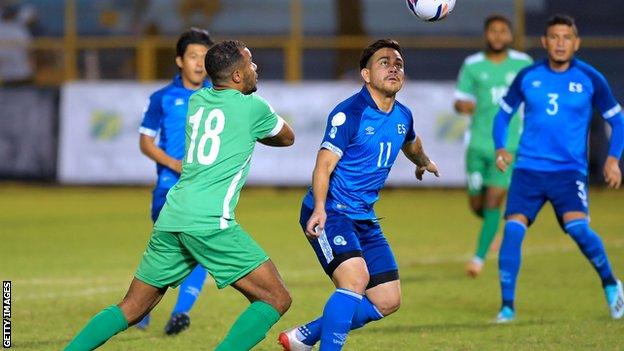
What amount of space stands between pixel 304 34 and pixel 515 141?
14.4m

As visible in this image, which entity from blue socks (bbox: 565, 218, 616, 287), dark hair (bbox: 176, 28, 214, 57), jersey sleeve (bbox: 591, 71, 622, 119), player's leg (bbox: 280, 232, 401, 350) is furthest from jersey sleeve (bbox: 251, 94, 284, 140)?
jersey sleeve (bbox: 591, 71, 622, 119)

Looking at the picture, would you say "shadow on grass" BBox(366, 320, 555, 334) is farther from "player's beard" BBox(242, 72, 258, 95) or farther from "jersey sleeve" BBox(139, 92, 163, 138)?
"player's beard" BBox(242, 72, 258, 95)

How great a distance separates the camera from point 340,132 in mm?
7898

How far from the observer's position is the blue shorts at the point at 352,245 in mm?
7898

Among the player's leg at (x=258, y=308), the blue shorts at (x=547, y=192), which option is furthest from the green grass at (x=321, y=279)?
the player's leg at (x=258, y=308)

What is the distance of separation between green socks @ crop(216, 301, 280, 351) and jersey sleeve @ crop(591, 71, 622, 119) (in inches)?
157

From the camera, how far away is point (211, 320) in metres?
10.2

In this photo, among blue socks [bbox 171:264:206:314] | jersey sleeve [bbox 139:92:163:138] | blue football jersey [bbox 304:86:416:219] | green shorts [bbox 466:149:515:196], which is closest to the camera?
blue football jersey [bbox 304:86:416:219]

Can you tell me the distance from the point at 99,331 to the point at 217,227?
84cm

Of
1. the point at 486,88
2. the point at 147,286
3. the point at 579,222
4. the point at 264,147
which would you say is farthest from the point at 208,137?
the point at 264,147

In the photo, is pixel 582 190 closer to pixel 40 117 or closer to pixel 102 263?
pixel 102 263

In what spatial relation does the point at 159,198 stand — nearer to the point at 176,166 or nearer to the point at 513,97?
the point at 176,166

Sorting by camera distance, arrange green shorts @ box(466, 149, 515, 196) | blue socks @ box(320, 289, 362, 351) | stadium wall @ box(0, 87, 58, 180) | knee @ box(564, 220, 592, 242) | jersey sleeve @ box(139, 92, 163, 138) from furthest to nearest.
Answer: stadium wall @ box(0, 87, 58, 180), green shorts @ box(466, 149, 515, 196), knee @ box(564, 220, 592, 242), jersey sleeve @ box(139, 92, 163, 138), blue socks @ box(320, 289, 362, 351)

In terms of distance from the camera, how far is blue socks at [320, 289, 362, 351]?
775 cm
